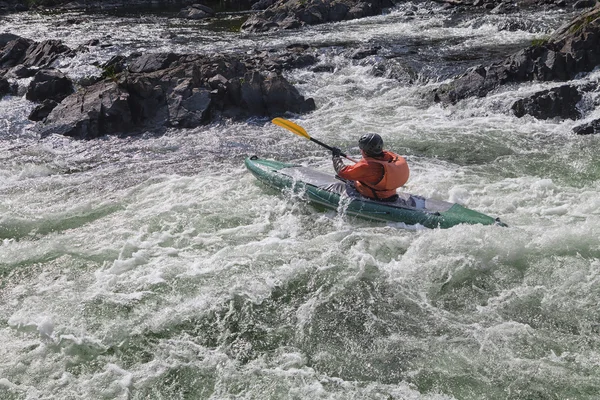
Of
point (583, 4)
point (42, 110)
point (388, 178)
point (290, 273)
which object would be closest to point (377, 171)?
point (388, 178)

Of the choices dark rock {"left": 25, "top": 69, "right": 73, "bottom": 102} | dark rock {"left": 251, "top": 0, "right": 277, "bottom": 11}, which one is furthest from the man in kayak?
dark rock {"left": 251, "top": 0, "right": 277, "bottom": 11}

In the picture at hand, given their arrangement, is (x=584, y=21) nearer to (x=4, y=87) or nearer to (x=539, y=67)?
(x=539, y=67)

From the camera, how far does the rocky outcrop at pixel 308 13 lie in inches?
830

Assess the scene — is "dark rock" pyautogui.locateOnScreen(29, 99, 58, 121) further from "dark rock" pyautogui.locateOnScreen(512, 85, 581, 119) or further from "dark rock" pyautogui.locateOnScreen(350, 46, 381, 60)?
"dark rock" pyautogui.locateOnScreen(512, 85, 581, 119)

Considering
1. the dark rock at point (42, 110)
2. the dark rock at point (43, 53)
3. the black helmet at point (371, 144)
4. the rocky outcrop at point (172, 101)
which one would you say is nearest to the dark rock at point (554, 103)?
the rocky outcrop at point (172, 101)

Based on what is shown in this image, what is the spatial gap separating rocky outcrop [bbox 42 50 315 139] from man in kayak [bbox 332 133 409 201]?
503cm

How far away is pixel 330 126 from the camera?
11.5 meters

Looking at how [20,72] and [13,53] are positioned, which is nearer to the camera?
[20,72]

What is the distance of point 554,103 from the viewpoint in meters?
10.8

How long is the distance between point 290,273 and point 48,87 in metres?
9.40

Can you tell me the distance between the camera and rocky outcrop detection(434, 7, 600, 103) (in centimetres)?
1181

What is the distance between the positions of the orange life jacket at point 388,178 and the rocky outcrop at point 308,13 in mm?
14657

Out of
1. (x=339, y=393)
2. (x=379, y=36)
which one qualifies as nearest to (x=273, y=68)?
(x=379, y=36)

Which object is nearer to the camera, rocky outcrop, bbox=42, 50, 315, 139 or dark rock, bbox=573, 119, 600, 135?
dark rock, bbox=573, 119, 600, 135
